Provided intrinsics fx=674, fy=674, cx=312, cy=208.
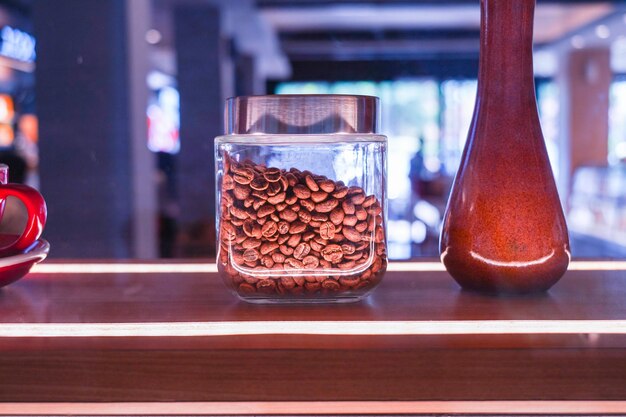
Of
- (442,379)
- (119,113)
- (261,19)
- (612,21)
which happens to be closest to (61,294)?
(442,379)

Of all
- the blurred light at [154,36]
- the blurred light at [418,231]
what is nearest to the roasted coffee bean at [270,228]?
the blurred light at [418,231]

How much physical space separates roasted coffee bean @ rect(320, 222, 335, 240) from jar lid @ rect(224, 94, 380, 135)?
7 centimetres

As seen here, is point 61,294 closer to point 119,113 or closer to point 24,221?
point 24,221

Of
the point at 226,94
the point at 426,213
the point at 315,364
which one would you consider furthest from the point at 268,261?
the point at 426,213

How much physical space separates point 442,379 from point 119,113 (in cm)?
250

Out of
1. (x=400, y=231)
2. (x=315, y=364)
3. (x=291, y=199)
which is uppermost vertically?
(x=291, y=199)

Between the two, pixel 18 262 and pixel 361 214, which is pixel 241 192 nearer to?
pixel 361 214

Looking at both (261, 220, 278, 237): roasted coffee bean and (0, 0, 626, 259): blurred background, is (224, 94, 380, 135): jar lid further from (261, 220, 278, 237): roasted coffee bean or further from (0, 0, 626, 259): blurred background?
(0, 0, 626, 259): blurred background

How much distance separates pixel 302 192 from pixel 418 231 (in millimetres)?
6019

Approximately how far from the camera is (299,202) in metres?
0.52

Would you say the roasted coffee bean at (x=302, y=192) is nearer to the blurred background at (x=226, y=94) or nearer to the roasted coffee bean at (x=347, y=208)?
the roasted coffee bean at (x=347, y=208)

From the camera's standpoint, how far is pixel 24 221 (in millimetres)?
647

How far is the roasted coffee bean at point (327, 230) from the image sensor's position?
0.51m

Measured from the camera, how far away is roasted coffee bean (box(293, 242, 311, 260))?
0.51 meters
